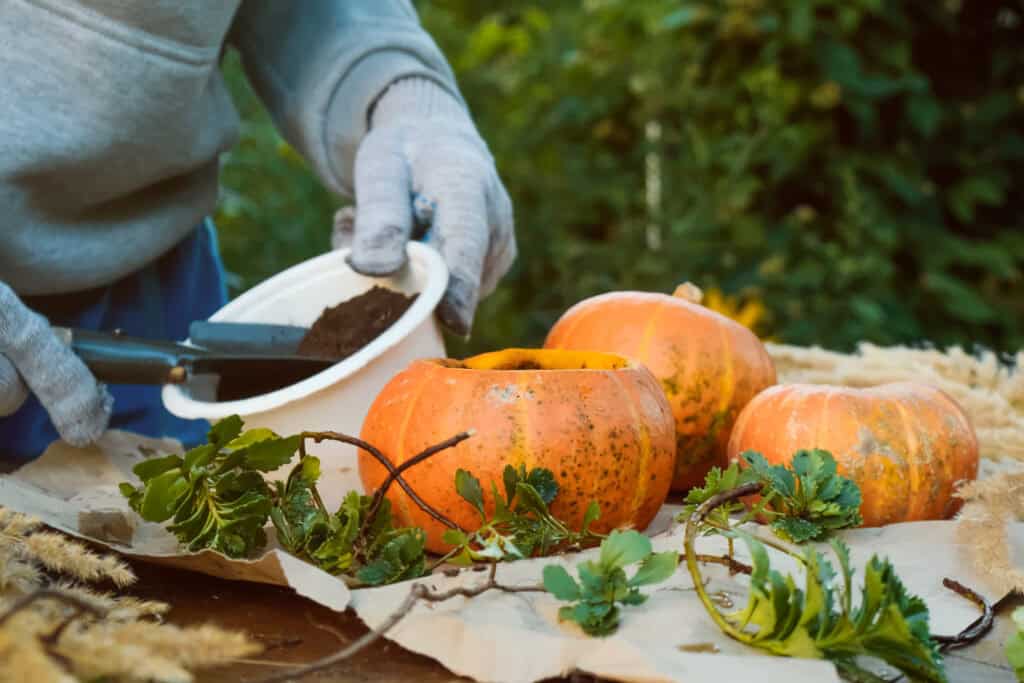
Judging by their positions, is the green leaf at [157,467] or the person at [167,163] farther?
the person at [167,163]

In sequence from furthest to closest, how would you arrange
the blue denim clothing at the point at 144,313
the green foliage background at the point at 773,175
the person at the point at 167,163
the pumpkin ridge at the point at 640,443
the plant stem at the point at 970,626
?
1. the green foliage background at the point at 773,175
2. the blue denim clothing at the point at 144,313
3. the person at the point at 167,163
4. the pumpkin ridge at the point at 640,443
5. the plant stem at the point at 970,626

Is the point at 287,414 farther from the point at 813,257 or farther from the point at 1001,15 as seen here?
the point at 1001,15

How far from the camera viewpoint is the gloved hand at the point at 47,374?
121 centimetres

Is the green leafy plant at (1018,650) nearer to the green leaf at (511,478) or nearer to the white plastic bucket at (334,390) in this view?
the green leaf at (511,478)

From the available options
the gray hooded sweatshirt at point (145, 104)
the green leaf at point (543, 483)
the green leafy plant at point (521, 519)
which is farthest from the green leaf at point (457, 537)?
the gray hooded sweatshirt at point (145, 104)

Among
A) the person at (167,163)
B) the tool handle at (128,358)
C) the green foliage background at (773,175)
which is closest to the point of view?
the tool handle at (128,358)

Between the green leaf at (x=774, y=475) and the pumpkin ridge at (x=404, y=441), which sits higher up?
the green leaf at (x=774, y=475)

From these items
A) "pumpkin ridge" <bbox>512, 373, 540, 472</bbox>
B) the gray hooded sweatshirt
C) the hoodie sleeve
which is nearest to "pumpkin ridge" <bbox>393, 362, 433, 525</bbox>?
"pumpkin ridge" <bbox>512, 373, 540, 472</bbox>

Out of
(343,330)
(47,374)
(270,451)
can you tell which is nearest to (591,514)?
(270,451)

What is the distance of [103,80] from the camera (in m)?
1.40

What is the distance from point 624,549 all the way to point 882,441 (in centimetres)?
46

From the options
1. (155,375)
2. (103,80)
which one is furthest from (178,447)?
(103,80)

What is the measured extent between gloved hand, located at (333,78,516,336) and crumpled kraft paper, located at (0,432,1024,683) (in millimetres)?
487

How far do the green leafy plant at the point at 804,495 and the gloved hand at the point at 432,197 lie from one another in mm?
534
